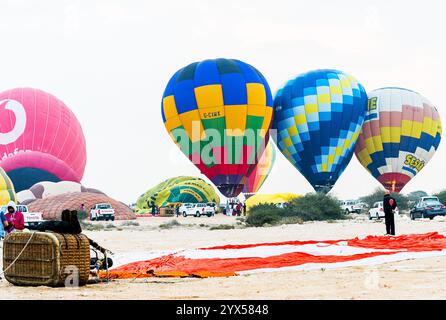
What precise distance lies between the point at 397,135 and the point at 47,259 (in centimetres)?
4299

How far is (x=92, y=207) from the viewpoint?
51.2m

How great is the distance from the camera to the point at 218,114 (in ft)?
142

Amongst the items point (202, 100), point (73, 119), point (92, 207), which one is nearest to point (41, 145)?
point (73, 119)

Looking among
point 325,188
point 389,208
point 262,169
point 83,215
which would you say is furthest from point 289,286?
point 262,169

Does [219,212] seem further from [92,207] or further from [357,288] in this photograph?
[357,288]

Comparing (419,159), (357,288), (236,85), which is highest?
(236,85)

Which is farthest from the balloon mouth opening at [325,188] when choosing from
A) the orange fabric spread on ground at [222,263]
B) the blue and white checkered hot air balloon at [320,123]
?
the orange fabric spread on ground at [222,263]

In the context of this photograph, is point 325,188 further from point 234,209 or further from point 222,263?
point 222,263

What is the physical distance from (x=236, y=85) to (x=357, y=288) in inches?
1353

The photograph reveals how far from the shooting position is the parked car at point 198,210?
54938 mm

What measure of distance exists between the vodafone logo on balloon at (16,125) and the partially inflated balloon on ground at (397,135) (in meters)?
27.2

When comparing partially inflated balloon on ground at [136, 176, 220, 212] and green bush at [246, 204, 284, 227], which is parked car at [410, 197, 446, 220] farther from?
partially inflated balloon on ground at [136, 176, 220, 212]

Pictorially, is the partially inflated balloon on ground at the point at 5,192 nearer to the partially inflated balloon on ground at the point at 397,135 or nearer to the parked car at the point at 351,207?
the partially inflated balloon on ground at the point at 397,135
